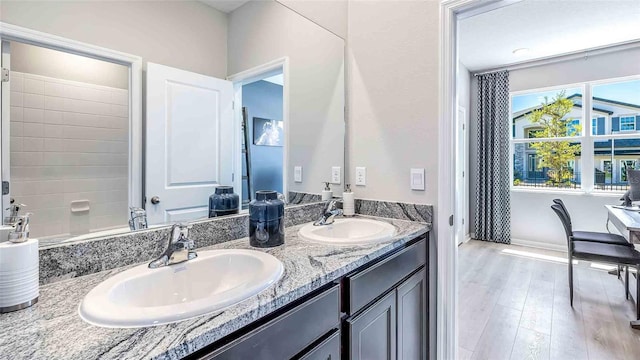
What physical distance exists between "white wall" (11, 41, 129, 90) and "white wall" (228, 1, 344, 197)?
466 millimetres

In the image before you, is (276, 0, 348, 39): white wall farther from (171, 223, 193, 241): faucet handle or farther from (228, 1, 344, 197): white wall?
(171, 223, 193, 241): faucet handle

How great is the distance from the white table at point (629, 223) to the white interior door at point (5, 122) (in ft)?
10.8

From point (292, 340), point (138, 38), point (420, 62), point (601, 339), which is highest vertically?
point (420, 62)

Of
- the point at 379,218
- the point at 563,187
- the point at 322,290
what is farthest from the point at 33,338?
the point at 563,187

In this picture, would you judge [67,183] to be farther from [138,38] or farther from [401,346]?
[401,346]

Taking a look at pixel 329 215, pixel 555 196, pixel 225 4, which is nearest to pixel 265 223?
pixel 329 215

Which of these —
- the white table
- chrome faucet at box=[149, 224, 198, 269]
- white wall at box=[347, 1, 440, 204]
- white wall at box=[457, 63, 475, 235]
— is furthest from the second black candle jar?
white wall at box=[457, 63, 475, 235]

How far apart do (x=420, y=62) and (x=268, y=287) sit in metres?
1.40

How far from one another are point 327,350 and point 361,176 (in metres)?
1.12

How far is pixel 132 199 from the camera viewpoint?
1.04 meters

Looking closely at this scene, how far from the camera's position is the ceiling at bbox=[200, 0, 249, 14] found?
4.12 feet

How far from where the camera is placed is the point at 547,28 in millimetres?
3164

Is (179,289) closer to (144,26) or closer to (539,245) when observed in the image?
(144,26)

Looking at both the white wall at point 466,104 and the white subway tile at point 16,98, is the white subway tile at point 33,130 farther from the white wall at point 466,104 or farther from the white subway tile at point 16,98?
the white wall at point 466,104
